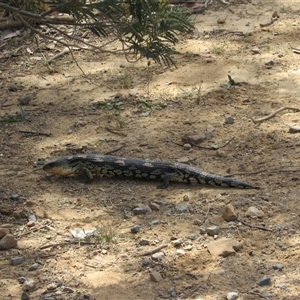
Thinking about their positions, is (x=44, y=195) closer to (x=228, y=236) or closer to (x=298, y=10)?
(x=228, y=236)

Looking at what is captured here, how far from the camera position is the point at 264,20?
959 cm

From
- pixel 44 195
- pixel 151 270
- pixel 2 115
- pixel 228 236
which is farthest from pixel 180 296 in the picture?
pixel 2 115

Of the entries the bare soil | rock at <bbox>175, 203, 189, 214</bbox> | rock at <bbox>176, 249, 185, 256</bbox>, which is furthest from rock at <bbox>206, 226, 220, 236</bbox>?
rock at <bbox>175, 203, 189, 214</bbox>

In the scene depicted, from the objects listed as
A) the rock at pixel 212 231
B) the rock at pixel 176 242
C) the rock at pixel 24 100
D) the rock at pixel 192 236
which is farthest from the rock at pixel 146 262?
the rock at pixel 24 100

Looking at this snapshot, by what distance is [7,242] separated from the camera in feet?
17.1

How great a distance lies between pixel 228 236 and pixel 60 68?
172 inches

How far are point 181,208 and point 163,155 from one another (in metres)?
1.12

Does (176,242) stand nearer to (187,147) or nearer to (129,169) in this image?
(129,169)

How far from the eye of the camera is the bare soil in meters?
4.80

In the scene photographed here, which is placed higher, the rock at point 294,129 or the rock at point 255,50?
the rock at point 255,50

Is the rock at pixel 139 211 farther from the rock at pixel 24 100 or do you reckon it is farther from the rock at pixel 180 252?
the rock at pixel 24 100

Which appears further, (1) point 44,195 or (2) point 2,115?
(2) point 2,115

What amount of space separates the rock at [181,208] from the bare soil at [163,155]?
0.04 meters

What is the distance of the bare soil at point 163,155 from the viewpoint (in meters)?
4.80
